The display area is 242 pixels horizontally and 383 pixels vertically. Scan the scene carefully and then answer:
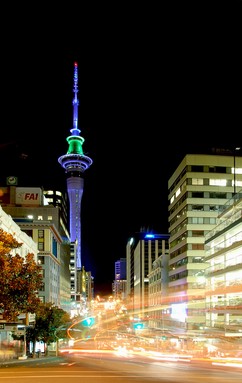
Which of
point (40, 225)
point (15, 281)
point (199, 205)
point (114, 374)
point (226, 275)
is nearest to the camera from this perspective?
point (114, 374)

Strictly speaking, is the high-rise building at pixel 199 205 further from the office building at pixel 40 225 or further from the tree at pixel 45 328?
the tree at pixel 45 328

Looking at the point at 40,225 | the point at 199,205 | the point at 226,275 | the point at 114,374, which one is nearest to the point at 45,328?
the point at 226,275

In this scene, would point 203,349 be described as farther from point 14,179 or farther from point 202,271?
point 14,179

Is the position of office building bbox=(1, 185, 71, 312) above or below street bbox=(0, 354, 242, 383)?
above

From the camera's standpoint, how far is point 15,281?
111ft

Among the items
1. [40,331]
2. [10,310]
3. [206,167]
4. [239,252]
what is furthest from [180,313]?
[10,310]

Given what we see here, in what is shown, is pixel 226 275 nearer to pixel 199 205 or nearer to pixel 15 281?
pixel 199 205

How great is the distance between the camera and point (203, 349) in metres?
66.9

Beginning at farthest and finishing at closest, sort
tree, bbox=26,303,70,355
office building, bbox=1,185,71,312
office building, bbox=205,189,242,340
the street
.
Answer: office building, bbox=1,185,71,312 → office building, bbox=205,189,242,340 → tree, bbox=26,303,70,355 → the street

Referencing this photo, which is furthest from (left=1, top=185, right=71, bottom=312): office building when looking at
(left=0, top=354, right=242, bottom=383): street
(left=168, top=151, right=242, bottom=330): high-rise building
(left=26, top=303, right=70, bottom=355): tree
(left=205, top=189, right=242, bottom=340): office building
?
(left=0, top=354, right=242, bottom=383): street

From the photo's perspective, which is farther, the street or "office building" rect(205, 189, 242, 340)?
"office building" rect(205, 189, 242, 340)

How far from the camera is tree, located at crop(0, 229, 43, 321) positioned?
3253 cm

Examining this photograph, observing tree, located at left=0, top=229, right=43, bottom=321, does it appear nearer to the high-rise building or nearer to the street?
the street

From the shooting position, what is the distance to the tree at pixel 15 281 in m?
32.5
